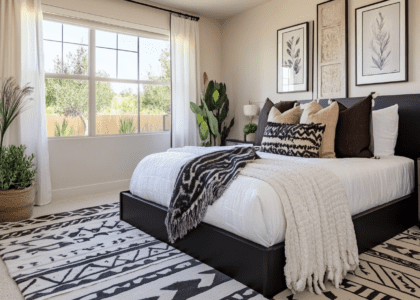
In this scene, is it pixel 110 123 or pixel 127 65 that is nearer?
pixel 110 123

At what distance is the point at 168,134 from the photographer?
4973mm

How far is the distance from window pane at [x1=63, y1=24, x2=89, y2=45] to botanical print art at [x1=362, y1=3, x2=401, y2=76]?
3430 mm

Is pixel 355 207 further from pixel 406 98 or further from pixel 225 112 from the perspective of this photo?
pixel 225 112

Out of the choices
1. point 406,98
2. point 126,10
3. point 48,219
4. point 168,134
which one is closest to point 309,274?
point 406,98

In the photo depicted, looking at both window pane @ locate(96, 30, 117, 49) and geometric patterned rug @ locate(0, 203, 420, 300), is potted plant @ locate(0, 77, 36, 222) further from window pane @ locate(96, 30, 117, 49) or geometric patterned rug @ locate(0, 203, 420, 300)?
window pane @ locate(96, 30, 117, 49)

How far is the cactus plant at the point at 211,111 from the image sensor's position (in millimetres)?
4844

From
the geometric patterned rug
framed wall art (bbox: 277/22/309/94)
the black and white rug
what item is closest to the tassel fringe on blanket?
the geometric patterned rug

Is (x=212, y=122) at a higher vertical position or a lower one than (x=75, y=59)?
lower

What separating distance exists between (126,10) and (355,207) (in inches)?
152

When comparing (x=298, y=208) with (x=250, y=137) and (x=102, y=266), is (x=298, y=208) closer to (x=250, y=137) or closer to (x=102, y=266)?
(x=102, y=266)

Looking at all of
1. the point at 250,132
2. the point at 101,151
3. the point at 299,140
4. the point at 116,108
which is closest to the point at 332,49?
the point at 250,132

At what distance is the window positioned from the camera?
397 centimetres

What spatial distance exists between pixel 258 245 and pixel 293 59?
323 cm

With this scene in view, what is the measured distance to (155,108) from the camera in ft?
16.0
